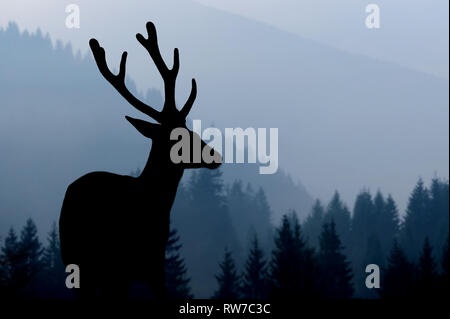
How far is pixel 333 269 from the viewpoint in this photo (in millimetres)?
57406

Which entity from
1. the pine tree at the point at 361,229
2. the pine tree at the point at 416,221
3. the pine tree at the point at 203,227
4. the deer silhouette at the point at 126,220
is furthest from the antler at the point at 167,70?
the pine tree at the point at 203,227

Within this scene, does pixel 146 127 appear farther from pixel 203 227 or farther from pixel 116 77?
pixel 203 227

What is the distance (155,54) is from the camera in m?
6.49

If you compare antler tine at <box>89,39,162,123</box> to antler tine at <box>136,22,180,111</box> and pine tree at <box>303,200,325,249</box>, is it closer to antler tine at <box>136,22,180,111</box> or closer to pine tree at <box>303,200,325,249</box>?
antler tine at <box>136,22,180,111</box>

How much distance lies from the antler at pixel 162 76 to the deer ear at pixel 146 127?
0.13m

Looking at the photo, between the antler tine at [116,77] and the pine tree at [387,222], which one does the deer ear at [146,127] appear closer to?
the antler tine at [116,77]

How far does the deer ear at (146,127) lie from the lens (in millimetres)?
5664

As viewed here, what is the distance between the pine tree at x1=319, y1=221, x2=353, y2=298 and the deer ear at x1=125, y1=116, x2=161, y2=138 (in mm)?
48211

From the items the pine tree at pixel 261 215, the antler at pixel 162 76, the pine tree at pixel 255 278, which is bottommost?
the pine tree at pixel 255 278

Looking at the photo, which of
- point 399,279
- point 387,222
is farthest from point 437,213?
point 399,279

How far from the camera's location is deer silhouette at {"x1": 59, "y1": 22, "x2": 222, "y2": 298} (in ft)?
18.0

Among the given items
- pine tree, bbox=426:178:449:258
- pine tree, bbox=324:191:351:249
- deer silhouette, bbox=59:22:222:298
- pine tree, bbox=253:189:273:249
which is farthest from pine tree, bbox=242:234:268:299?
pine tree, bbox=253:189:273:249
